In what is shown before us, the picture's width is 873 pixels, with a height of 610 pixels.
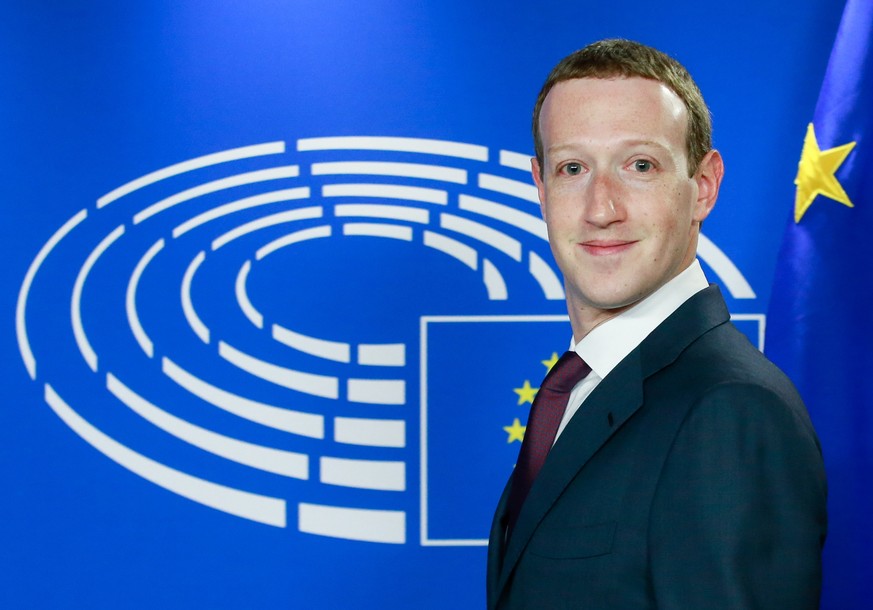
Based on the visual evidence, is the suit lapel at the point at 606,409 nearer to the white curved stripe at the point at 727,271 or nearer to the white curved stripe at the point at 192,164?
the white curved stripe at the point at 727,271

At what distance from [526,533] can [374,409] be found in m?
1.30

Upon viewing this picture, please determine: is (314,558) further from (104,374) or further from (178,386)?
(104,374)

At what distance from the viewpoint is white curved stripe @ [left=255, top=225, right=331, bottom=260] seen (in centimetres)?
241

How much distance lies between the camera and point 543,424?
1.30 metres

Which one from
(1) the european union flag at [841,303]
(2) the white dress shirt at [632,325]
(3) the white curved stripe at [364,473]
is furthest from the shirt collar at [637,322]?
(3) the white curved stripe at [364,473]

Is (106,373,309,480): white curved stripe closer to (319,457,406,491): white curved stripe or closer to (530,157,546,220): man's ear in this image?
(319,457,406,491): white curved stripe

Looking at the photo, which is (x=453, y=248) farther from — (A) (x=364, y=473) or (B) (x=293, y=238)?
(A) (x=364, y=473)

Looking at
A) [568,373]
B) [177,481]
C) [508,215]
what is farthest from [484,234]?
[568,373]

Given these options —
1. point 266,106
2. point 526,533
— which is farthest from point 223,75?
point 526,533

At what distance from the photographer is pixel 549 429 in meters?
1.29

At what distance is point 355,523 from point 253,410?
38 cm

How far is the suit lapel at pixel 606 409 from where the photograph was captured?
3.63 feet

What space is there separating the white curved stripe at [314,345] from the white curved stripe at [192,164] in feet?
1.41

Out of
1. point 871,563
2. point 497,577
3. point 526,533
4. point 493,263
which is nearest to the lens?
point 526,533
